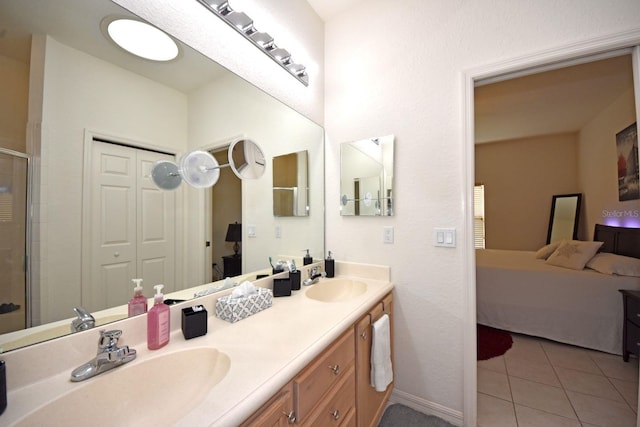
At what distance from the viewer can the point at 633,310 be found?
6.01 ft

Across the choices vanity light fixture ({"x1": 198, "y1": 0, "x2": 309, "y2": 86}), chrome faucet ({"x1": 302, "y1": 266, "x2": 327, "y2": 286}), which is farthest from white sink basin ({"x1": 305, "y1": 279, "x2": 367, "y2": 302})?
vanity light fixture ({"x1": 198, "y1": 0, "x2": 309, "y2": 86})

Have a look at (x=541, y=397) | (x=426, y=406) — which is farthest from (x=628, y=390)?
(x=426, y=406)

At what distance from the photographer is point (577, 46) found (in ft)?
3.92

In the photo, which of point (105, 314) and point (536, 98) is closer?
point (105, 314)

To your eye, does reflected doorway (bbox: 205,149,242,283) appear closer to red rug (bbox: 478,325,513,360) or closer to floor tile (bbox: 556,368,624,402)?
red rug (bbox: 478,325,513,360)

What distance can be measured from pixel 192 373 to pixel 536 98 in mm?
3855

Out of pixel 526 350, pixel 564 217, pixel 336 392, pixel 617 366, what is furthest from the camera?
pixel 564 217

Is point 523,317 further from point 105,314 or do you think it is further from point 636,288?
point 105,314

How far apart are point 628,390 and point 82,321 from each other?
3.12m

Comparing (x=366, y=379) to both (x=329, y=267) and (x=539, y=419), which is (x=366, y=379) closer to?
(x=329, y=267)

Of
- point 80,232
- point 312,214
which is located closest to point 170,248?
point 80,232

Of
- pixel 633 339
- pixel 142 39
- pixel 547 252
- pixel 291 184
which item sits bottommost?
pixel 633 339

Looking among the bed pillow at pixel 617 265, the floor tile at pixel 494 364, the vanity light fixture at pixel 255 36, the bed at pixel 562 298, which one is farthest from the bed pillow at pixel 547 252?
the vanity light fixture at pixel 255 36

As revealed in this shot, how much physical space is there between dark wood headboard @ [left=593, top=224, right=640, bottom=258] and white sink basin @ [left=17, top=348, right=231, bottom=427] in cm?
321
